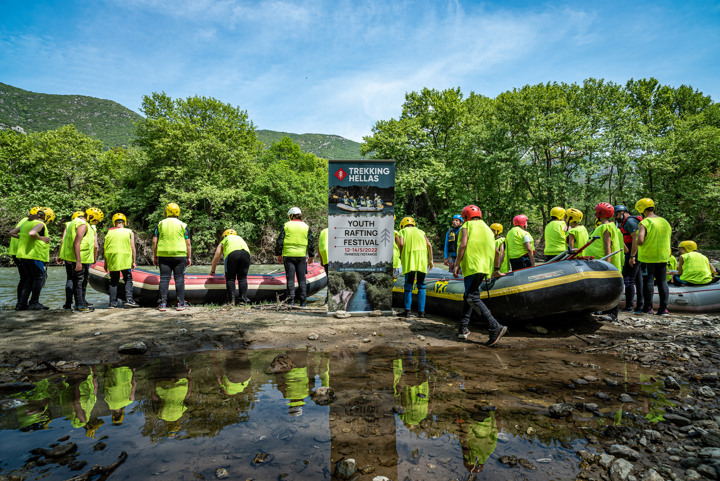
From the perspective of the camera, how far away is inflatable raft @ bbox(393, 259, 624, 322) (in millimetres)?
5504

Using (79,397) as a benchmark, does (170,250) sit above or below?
above

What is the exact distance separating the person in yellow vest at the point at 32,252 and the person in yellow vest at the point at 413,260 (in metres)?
6.57

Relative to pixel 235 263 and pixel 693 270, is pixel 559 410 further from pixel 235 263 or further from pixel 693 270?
pixel 693 270

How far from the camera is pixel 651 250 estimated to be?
7.09 m

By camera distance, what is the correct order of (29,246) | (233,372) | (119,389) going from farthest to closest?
(29,246) → (233,372) → (119,389)

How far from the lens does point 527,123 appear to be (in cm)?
2611

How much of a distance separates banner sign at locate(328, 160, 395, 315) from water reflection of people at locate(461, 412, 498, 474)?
4319 millimetres

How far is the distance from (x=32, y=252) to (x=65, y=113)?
16508 centimetres

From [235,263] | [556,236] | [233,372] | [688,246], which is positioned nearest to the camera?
[233,372]

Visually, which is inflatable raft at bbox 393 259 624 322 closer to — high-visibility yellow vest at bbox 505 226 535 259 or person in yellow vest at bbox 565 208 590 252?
person in yellow vest at bbox 565 208 590 252

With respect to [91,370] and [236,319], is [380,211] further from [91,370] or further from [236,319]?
[91,370]

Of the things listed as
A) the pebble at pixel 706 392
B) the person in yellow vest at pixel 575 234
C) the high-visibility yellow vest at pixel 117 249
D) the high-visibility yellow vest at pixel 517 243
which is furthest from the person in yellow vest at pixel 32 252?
the person in yellow vest at pixel 575 234

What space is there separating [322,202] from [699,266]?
26801mm

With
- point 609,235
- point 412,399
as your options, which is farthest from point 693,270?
point 412,399
